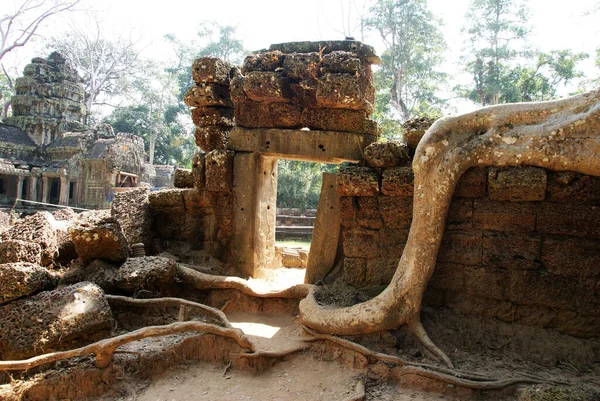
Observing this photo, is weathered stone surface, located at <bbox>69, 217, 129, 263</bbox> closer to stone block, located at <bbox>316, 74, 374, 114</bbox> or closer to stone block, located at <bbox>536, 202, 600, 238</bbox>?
stone block, located at <bbox>316, 74, 374, 114</bbox>

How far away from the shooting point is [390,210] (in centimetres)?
454

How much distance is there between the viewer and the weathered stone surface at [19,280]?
13.6 feet

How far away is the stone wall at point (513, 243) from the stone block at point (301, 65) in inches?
77.2

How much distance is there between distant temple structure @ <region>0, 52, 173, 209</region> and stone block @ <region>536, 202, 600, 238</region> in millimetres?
16132

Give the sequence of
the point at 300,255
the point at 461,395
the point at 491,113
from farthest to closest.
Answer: the point at 300,255
the point at 491,113
the point at 461,395

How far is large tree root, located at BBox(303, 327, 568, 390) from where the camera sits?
3316mm

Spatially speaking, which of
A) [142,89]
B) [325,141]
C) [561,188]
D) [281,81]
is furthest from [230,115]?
[142,89]

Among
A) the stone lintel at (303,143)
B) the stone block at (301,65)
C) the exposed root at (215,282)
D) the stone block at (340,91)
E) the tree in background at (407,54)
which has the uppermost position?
the tree in background at (407,54)

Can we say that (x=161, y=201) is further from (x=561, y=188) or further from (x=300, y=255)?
(x=561, y=188)

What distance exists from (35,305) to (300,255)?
4.83 metres

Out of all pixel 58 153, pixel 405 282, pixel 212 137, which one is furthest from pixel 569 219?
pixel 58 153

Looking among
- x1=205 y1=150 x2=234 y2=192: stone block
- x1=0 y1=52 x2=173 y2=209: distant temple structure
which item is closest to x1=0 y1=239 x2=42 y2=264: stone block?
x1=205 y1=150 x2=234 y2=192: stone block

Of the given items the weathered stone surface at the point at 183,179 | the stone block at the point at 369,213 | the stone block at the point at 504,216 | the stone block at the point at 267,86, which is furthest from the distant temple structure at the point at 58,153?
the stone block at the point at 504,216

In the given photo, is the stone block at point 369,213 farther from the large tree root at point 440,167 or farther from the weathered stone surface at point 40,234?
the weathered stone surface at point 40,234
